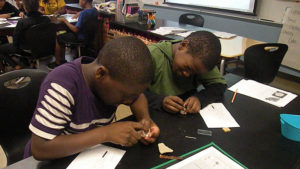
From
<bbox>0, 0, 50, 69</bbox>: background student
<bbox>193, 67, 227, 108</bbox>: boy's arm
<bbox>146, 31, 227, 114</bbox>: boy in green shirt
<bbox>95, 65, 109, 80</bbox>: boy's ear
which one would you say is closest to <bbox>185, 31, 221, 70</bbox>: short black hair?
<bbox>146, 31, 227, 114</bbox>: boy in green shirt

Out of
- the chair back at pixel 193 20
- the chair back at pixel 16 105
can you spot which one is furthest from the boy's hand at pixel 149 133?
the chair back at pixel 193 20

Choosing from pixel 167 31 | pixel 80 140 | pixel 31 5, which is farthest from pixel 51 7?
pixel 80 140

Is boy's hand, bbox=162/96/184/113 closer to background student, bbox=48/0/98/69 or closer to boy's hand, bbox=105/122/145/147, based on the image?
boy's hand, bbox=105/122/145/147

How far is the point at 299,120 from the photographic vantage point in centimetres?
104

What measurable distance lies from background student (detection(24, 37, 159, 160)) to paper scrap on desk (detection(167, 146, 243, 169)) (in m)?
0.16

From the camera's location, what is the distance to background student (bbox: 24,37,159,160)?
0.74 metres

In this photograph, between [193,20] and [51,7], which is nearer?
[193,20]

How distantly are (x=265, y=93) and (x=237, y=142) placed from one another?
0.62 m

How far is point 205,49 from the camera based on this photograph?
3.81 ft

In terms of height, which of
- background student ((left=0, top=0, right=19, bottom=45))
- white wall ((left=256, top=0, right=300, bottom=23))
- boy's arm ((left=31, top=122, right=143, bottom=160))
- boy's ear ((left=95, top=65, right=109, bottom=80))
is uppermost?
white wall ((left=256, top=0, right=300, bottom=23))

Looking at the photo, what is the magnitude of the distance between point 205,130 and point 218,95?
384mm

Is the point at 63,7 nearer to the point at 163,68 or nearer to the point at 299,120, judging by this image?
the point at 163,68

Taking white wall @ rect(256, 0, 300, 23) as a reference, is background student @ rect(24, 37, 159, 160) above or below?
below

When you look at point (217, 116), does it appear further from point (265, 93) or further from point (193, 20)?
point (193, 20)
